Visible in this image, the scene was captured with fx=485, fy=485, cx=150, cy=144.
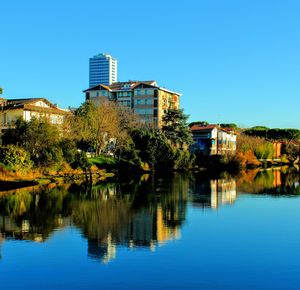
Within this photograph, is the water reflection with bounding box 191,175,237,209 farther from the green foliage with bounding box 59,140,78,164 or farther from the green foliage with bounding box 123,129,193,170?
the green foliage with bounding box 123,129,193,170

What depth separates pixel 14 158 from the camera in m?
48.8

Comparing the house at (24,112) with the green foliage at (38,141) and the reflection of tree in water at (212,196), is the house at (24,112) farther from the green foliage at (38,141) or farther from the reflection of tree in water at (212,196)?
the reflection of tree in water at (212,196)

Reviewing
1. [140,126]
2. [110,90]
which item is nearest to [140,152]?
[140,126]

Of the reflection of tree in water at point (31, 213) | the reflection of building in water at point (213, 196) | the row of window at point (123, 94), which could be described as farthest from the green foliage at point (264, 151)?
the reflection of tree in water at point (31, 213)

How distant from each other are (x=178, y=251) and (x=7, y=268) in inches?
267

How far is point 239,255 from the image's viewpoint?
19531 millimetres

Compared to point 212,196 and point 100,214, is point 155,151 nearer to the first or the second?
point 212,196

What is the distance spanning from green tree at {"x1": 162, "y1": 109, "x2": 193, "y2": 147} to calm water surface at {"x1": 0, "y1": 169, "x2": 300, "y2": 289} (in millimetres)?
45877

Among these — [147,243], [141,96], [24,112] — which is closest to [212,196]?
[147,243]

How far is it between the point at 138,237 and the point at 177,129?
63.8 meters

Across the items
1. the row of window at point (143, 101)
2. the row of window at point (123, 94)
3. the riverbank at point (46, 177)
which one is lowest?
the riverbank at point (46, 177)

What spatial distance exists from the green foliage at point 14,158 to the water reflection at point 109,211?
4.86m

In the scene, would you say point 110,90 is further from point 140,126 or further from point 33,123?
point 33,123

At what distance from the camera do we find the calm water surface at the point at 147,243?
16109 millimetres
